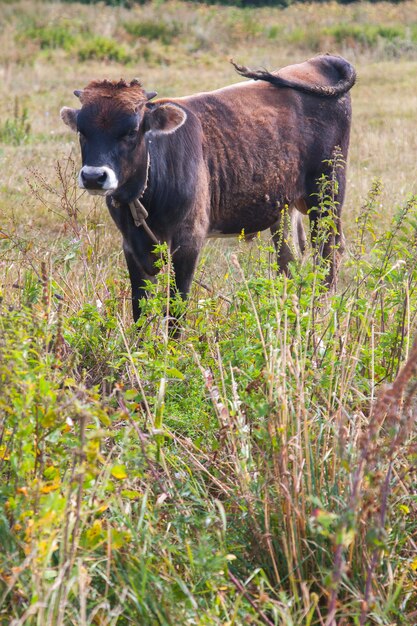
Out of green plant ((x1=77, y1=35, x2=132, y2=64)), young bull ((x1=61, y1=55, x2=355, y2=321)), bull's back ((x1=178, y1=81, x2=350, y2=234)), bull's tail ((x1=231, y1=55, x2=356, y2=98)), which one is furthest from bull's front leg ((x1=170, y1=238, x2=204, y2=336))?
green plant ((x1=77, y1=35, x2=132, y2=64))

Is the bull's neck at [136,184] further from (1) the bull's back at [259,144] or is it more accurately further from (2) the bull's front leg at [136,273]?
(1) the bull's back at [259,144]

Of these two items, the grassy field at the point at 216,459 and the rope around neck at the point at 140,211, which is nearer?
the grassy field at the point at 216,459

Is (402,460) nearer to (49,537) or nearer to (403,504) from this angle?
(403,504)

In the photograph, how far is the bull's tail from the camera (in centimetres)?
656

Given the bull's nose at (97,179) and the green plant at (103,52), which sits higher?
the bull's nose at (97,179)

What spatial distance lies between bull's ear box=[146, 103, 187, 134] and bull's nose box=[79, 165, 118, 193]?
570mm

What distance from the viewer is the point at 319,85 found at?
6.98 meters

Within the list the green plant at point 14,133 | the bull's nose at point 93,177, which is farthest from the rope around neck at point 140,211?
the green plant at point 14,133

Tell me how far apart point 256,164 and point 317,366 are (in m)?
2.70

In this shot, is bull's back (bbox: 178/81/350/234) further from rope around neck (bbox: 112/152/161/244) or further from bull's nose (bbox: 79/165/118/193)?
bull's nose (bbox: 79/165/118/193)

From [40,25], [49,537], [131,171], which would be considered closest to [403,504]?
[49,537]

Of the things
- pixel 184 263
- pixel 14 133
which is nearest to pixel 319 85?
pixel 184 263

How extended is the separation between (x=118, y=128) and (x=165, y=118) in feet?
1.20

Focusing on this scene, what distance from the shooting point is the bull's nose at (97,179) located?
477 centimetres
